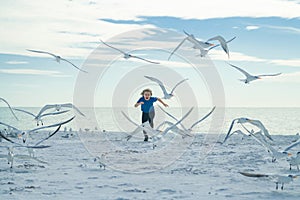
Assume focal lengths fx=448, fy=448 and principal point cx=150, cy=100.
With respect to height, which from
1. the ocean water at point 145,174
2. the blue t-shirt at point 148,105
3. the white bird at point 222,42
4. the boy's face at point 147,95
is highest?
the white bird at point 222,42

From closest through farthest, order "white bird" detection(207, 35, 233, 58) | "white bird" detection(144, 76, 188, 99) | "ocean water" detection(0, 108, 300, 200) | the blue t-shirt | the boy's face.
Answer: "ocean water" detection(0, 108, 300, 200), "white bird" detection(207, 35, 233, 58), "white bird" detection(144, 76, 188, 99), the boy's face, the blue t-shirt

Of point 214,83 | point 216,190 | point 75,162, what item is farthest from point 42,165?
point 214,83

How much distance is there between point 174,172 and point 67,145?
6.28 m

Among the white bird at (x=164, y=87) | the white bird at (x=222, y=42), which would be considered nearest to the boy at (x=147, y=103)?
the white bird at (x=164, y=87)

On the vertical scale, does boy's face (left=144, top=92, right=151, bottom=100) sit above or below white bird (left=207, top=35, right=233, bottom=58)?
below

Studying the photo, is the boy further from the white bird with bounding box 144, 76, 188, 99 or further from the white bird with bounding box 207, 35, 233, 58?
the white bird with bounding box 207, 35, 233, 58

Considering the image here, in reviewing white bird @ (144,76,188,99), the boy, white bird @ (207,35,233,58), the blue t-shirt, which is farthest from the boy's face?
white bird @ (207,35,233,58)

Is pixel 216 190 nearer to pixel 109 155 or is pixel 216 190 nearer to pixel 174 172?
pixel 174 172

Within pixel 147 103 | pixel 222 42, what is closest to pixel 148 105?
pixel 147 103

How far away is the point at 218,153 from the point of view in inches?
500

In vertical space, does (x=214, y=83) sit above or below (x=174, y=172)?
above

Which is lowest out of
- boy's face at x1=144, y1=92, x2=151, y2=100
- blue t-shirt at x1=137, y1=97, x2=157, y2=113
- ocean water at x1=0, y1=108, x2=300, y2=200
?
ocean water at x1=0, y1=108, x2=300, y2=200

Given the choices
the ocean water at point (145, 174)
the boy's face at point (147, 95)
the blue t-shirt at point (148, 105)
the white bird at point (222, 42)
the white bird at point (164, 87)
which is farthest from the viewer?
the blue t-shirt at point (148, 105)

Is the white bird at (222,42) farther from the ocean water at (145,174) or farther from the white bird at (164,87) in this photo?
the ocean water at (145,174)
